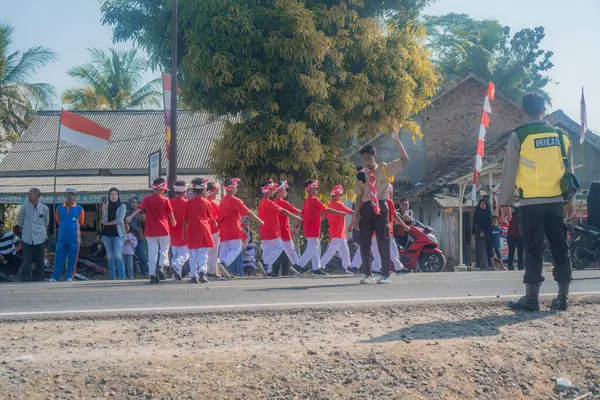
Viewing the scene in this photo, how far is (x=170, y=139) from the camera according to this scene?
57.7 ft

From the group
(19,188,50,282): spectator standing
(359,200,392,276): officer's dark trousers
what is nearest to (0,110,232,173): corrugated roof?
(19,188,50,282): spectator standing

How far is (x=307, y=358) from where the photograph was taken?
4.90 m

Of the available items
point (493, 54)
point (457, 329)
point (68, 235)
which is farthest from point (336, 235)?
point (493, 54)

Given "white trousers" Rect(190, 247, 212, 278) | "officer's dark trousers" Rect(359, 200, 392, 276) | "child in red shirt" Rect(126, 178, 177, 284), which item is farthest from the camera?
"child in red shirt" Rect(126, 178, 177, 284)

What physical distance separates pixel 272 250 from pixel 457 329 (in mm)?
7944

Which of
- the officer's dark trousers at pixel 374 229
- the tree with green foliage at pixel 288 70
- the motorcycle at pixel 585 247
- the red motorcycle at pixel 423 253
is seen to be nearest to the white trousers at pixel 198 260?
the officer's dark trousers at pixel 374 229

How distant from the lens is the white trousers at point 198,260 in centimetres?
1120

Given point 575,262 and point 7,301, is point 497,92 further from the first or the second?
point 7,301

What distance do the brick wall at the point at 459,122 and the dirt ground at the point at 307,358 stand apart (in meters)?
22.6

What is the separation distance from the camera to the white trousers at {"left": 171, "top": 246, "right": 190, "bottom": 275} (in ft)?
39.8

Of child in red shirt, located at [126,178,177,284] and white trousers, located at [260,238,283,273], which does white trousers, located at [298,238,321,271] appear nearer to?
white trousers, located at [260,238,283,273]

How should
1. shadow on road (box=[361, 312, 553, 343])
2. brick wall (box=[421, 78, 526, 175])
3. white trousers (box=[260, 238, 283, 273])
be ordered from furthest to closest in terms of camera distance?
brick wall (box=[421, 78, 526, 175]) < white trousers (box=[260, 238, 283, 273]) < shadow on road (box=[361, 312, 553, 343])

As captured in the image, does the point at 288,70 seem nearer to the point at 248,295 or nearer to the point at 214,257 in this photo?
the point at 214,257

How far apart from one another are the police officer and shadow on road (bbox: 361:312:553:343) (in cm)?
41
